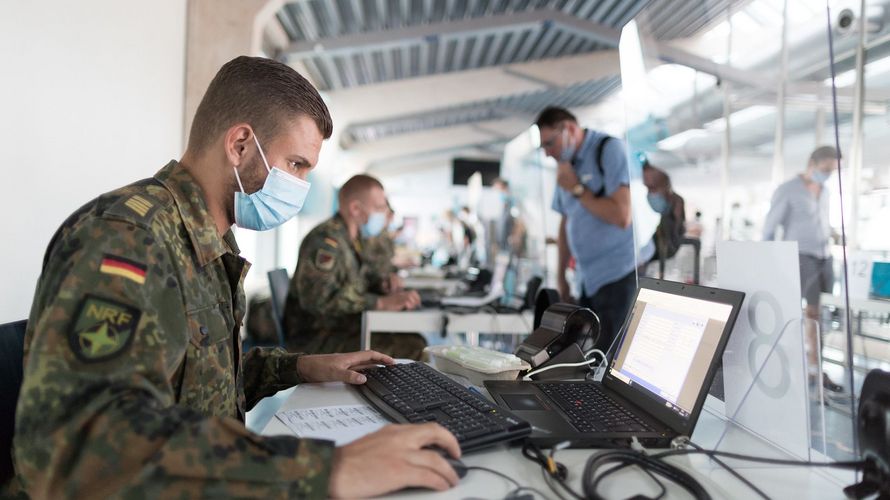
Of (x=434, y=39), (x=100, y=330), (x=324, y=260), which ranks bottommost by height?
(x=100, y=330)

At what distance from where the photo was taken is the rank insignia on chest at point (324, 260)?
2637 mm

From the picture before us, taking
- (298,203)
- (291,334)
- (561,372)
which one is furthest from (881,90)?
(291,334)

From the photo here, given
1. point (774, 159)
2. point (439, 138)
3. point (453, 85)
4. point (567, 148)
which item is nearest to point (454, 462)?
point (774, 159)

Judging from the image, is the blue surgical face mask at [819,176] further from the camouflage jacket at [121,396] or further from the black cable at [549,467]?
the camouflage jacket at [121,396]

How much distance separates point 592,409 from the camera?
101cm

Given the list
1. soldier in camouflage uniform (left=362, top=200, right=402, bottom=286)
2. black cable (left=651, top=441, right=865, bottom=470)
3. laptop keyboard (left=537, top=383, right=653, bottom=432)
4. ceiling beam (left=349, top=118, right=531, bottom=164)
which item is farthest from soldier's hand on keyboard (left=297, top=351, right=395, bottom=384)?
ceiling beam (left=349, top=118, right=531, bottom=164)

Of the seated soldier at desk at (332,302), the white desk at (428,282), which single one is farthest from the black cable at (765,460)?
the white desk at (428,282)

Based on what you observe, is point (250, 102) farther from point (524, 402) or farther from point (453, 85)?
point (453, 85)

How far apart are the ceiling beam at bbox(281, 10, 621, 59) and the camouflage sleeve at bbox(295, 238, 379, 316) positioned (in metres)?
3.83

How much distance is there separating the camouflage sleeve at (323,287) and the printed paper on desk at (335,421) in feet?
5.24

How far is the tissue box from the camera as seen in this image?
4.12ft

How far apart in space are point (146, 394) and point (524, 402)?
652 millimetres

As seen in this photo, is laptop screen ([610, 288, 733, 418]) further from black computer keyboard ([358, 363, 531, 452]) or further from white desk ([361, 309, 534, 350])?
white desk ([361, 309, 534, 350])

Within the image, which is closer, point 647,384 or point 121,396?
point 121,396
